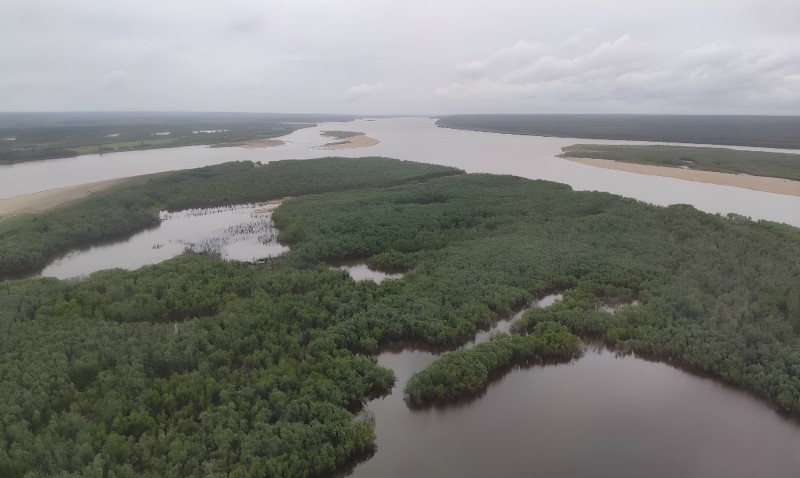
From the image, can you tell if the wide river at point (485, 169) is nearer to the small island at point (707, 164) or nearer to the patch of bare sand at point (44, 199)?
the small island at point (707, 164)

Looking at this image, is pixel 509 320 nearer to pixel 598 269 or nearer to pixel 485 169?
pixel 598 269

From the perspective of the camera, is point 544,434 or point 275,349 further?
point 275,349

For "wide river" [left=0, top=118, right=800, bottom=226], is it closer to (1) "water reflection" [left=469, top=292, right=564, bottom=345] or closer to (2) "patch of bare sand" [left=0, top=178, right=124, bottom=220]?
(2) "patch of bare sand" [left=0, top=178, right=124, bottom=220]

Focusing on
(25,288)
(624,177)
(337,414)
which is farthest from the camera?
A: (624,177)

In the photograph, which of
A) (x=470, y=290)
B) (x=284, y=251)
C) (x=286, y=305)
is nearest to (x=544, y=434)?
(x=470, y=290)

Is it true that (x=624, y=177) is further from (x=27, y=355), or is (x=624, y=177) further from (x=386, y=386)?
(x=27, y=355)

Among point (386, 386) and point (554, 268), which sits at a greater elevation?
point (554, 268)

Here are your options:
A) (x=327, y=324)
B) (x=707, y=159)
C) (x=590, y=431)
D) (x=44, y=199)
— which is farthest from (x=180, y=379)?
(x=707, y=159)
